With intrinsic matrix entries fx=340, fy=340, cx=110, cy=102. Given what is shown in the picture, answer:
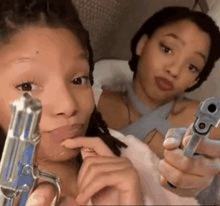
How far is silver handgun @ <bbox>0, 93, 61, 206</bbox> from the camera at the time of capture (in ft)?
0.96

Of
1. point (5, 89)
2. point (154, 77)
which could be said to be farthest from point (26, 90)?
point (154, 77)

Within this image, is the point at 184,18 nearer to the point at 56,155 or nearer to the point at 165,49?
the point at 165,49

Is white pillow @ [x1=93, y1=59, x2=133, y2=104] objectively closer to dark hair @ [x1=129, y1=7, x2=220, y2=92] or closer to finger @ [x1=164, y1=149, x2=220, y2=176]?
dark hair @ [x1=129, y1=7, x2=220, y2=92]

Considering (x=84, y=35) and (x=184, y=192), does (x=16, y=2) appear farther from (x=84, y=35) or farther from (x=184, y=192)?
(x=184, y=192)

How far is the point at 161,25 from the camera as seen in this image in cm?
Result: 42

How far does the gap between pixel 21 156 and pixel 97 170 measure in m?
0.08

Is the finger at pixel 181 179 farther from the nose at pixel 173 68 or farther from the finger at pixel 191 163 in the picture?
the nose at pixel 173 68

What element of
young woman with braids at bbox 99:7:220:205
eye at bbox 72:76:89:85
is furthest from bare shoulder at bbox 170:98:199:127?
eye at bbox 72:76:89:85

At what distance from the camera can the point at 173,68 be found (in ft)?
1.34

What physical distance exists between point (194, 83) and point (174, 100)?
3 cm

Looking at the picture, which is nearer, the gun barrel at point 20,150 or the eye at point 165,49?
the gun barrel at point 20,150

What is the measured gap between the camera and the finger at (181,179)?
0.36 metres

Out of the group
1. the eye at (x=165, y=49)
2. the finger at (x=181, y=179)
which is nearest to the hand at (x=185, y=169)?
the finger at (x=181, y=179)

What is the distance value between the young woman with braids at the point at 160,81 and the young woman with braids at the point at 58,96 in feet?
0.12
